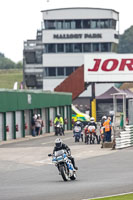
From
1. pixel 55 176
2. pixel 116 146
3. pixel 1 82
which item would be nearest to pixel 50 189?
pixel 55 176

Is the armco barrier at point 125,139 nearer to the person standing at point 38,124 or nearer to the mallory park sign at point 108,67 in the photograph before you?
the person standing at point 38,124

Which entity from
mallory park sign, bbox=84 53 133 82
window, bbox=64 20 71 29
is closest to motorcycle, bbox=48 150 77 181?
mallory park sign, bbox=84 53 133 82

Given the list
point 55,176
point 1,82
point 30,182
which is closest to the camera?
point 30,182

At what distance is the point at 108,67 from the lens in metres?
64.2

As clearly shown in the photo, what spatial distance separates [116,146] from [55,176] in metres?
11.5

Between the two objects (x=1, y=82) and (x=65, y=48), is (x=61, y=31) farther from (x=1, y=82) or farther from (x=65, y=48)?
(x=1, y=82)

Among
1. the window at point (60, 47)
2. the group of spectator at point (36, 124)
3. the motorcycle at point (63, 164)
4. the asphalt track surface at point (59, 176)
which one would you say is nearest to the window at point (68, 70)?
the window at point (60, 47)

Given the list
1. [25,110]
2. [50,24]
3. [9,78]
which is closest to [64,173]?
[25,110]

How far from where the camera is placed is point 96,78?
64500 mm

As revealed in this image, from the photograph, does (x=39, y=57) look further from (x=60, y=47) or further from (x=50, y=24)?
(x=50, y=24)

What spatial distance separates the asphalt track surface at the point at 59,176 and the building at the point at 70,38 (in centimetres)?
6466

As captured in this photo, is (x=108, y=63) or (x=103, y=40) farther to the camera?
(x=103, y=40)

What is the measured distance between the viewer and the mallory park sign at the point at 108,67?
208 feet

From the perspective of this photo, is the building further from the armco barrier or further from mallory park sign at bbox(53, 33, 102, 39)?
the armco barrier
